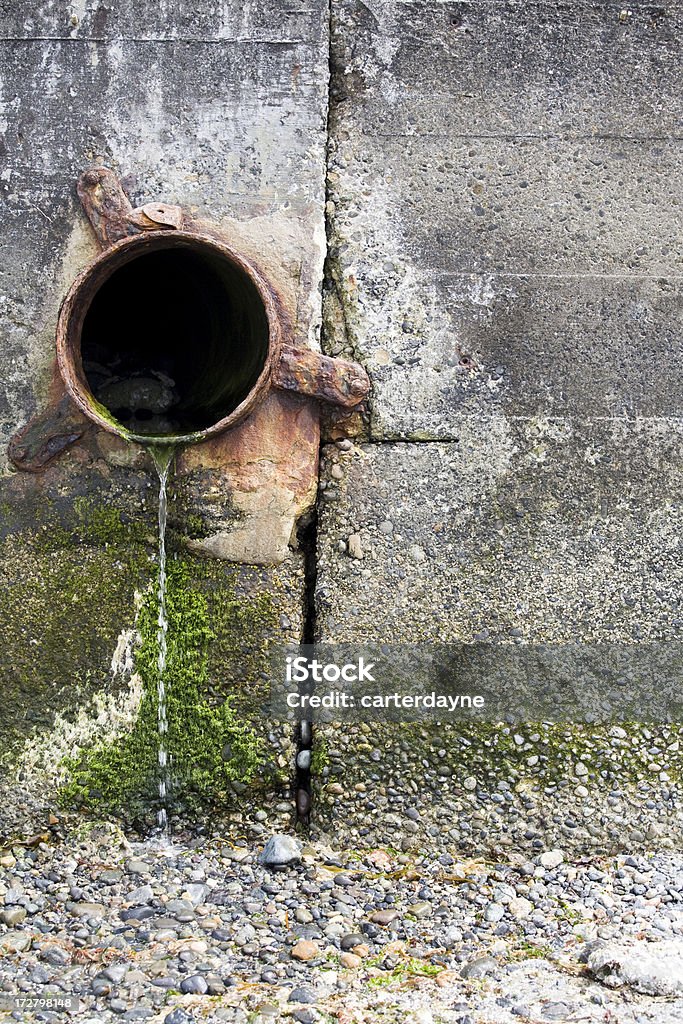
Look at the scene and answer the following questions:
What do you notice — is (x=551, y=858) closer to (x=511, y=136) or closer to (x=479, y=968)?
(x=479, y=968)

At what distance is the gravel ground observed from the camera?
225 cm

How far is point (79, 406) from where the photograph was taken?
108 inches

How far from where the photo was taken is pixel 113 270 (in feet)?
9.30

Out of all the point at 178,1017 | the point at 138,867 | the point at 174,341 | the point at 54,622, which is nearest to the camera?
the point at 178,1017

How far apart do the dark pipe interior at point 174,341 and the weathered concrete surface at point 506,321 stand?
0.37 m

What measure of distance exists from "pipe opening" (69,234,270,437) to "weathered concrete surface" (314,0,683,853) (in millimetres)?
351

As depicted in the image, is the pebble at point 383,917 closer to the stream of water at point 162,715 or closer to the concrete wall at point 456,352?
the concrete wall at point 456,352

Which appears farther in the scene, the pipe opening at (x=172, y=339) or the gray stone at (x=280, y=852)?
the pipe opening at (x=172, y=339)

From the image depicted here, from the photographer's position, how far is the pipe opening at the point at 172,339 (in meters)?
2.91

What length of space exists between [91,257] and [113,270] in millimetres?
86

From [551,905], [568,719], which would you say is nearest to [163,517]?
[568,719]

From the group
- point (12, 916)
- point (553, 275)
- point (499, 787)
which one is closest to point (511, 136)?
point (553, 275)

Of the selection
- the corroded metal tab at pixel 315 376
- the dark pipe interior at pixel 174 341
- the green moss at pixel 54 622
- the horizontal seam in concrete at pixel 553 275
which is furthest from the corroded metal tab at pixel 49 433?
the horizontal seam in concrete at pixel 553 275

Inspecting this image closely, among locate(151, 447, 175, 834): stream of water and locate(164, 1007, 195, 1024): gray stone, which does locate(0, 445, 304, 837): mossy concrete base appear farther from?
locate(164, 1007, 195, 1024): gray stone
